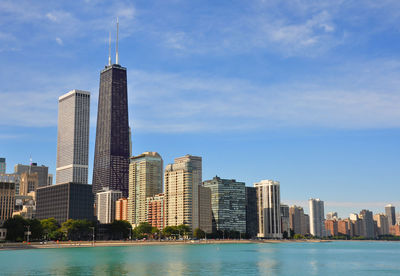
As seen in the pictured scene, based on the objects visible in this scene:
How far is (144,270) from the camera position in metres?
118

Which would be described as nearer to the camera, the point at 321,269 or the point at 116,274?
the point at 116,274

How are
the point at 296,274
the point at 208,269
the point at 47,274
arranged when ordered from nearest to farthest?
the point at 47,274 → the point at 296,274 → the point at 208,269

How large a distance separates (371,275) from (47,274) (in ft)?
249

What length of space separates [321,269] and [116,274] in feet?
185

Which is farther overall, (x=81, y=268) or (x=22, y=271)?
(x=81, y=268)

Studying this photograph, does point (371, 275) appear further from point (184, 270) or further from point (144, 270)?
point (144, 270)

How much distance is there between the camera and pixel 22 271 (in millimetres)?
113562

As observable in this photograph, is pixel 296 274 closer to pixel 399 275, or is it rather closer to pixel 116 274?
pixel 399 275

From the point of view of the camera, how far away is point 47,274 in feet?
353

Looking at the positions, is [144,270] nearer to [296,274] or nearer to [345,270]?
[296,274]

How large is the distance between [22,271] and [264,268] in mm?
60826

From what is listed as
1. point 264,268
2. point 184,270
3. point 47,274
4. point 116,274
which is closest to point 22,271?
point 47,274

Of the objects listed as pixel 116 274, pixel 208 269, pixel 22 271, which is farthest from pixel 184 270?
pixel 22 271

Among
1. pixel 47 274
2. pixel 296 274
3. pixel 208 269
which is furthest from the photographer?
pixel 208 269
